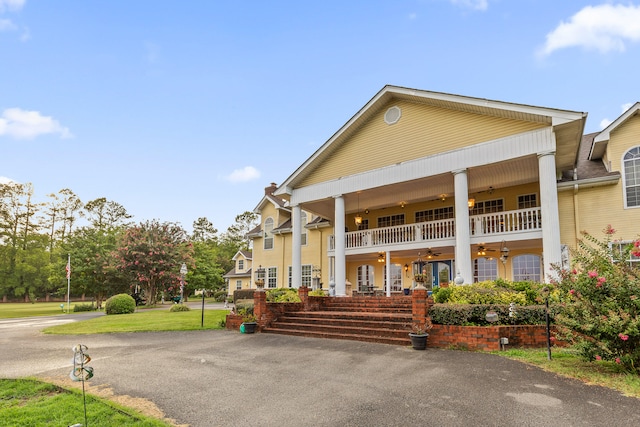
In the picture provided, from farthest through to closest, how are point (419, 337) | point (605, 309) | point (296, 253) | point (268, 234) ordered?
point (268, 234)
point (296, 253)
point (419, 337)
point (605, 309)

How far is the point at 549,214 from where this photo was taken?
11578 mm

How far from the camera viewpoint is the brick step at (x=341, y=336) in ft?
30.1

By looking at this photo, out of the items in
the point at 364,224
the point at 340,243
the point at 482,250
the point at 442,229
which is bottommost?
the point at 482,250

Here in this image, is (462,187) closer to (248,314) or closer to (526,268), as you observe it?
(526,268)

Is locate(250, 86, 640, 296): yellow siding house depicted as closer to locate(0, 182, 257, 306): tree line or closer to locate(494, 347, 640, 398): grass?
locate(494, 347, 640, 398): grass

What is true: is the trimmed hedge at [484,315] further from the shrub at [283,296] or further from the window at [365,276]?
the window at [365,276]

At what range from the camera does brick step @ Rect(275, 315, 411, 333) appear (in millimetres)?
10065

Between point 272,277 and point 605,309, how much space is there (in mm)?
20307

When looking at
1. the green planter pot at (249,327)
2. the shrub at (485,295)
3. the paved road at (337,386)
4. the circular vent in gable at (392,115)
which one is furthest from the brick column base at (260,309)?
the circular vent in gable at (392,115)

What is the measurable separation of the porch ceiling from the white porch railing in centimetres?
156

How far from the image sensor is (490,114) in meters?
13.1

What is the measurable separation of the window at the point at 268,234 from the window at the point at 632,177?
61.8 ft

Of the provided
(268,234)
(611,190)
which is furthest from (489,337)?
(268,234)

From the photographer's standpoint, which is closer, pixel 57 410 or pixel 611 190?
pixel 57 410
